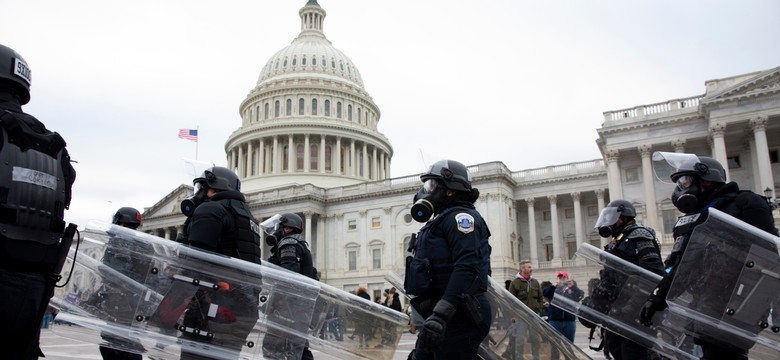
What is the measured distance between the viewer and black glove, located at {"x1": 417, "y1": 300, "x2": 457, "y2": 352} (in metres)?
4.50

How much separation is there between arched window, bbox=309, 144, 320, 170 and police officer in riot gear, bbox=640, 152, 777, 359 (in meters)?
70.9

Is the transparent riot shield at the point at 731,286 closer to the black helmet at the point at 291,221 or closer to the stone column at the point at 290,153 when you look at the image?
the black helmet at the point at 291,221

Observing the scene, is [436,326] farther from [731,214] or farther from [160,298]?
[731,214]

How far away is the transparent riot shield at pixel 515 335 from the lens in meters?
5.79

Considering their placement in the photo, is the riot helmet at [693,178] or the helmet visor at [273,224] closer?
the riot helmet at [693,178]

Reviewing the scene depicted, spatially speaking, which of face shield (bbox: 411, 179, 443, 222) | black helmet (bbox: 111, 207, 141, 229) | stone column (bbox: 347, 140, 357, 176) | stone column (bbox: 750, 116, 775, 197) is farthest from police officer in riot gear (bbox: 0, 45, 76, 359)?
stone column (bbox: 347, 140, 357, 176)

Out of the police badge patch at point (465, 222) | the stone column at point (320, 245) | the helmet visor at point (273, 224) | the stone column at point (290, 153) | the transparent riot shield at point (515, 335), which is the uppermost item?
the stone column at point (290, 153)

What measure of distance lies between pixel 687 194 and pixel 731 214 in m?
0.51

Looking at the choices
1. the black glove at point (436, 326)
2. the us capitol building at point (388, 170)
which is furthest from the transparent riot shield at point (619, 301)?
the black glove at point (436, 326)

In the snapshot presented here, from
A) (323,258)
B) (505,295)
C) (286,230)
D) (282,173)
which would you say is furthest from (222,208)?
(282,173)

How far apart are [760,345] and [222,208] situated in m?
4.76

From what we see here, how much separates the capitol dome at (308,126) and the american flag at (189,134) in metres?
15.0

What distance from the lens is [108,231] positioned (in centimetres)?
530

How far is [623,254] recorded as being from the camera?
24.5 feet
